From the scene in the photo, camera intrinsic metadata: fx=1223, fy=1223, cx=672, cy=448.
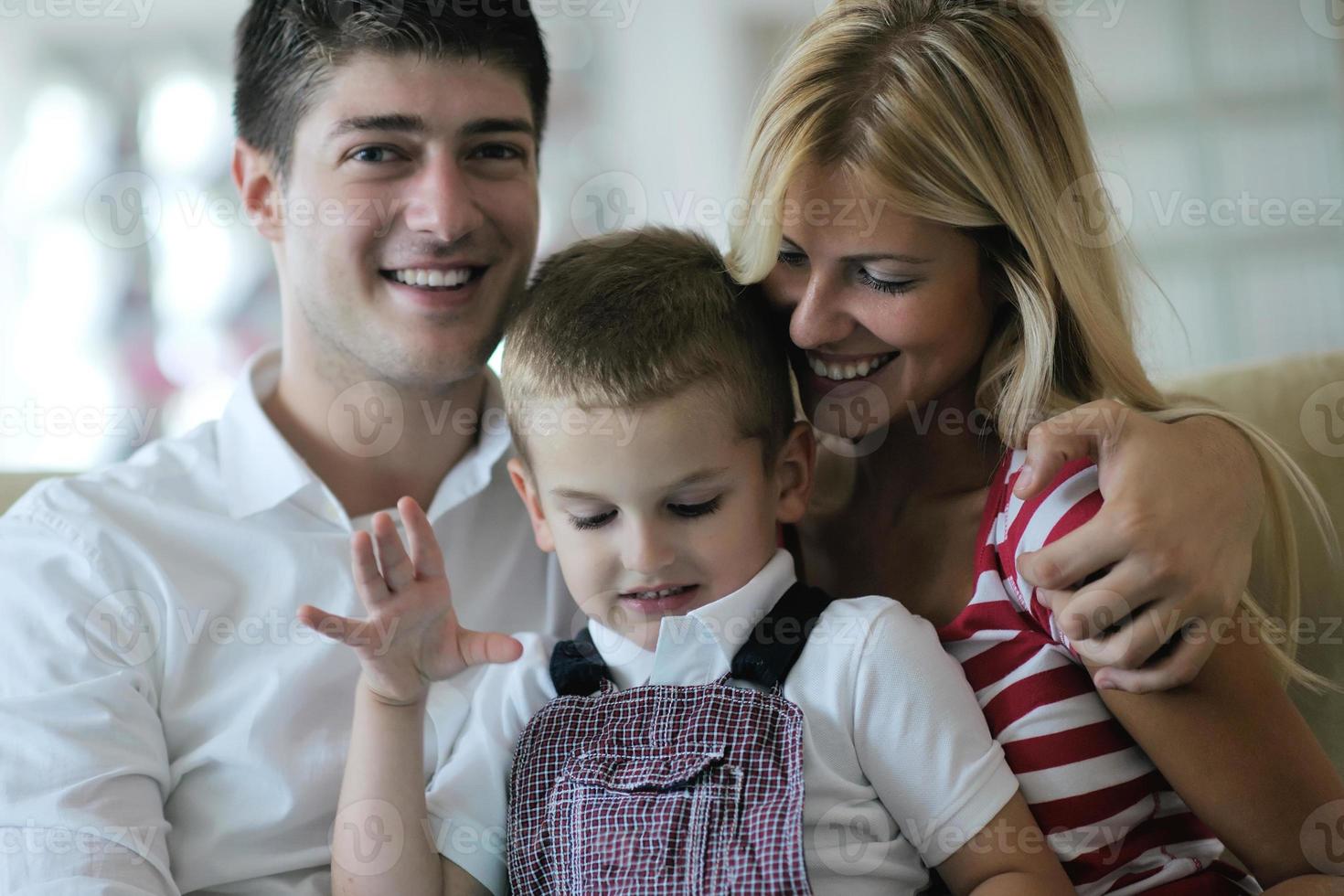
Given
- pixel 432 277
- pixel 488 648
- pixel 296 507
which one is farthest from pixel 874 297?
pixel 296 507

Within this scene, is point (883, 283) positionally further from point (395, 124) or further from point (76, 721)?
point (76, 721)

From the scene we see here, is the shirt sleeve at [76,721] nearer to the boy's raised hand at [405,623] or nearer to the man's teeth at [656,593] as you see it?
the boy's raised hand at [405,623]

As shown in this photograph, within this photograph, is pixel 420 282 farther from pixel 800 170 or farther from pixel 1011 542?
pixel 1011 542

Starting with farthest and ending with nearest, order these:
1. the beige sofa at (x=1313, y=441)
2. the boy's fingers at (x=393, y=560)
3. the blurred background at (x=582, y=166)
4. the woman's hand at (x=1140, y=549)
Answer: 1. the blurred background at (x=582, y=166)
2. the beige sofa at (x=1313, y=441)
3. the boy's fingers at (x=393, y=560)
4. the woman's hand at (x=1140, y=549)

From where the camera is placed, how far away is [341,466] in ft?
4.91

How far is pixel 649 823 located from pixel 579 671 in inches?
6.6

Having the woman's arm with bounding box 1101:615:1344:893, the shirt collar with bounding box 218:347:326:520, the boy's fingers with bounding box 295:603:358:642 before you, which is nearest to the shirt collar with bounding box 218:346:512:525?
the shirt collar with bounding box 218:347:326:520

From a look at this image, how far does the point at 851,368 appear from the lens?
1.21 m

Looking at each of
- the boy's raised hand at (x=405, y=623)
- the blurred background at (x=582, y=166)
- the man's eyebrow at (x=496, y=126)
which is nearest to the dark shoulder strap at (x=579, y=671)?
the boy's raised hand at (x=405, y=623)

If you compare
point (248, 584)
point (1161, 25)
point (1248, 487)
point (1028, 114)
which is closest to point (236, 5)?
point (1161, 25)

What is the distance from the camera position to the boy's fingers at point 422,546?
1.05 m

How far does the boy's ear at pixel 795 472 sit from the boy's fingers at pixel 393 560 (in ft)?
1.17

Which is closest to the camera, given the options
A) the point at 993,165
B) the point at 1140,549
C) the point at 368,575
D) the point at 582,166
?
the point at 1140,549

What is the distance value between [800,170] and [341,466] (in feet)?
2.27
